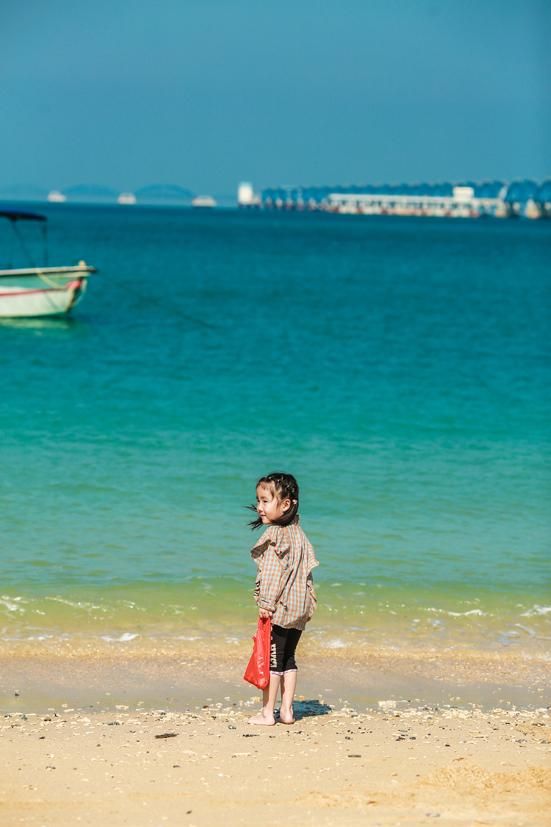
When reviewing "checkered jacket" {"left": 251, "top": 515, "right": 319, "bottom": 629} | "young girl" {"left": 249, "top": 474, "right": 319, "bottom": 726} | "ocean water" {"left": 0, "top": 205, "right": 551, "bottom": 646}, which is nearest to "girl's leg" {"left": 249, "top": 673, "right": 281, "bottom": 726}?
"young girl" {"left": 249, "top": 474, "right": 319, "bottom": 726}

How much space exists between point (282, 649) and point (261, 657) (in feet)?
0.37

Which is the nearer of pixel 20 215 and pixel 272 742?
pixel 272 742

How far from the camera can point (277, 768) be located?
5.52m

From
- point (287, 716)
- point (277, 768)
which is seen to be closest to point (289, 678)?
point (287, 716)

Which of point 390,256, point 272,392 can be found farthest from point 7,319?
point 390,256

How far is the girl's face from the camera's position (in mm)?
5855

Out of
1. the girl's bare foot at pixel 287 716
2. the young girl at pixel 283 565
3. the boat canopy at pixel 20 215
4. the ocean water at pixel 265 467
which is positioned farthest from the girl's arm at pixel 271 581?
the boat canopy at pixel 20 215

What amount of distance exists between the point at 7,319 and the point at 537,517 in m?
20.2

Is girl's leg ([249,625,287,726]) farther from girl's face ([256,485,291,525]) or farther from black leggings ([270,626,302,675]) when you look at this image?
girl's face ([256,485,291,525])

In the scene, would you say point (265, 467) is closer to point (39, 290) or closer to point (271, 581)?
point (271, 581)

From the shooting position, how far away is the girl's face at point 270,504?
5.86 metres

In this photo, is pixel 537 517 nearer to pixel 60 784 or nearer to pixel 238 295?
pixel 60 784

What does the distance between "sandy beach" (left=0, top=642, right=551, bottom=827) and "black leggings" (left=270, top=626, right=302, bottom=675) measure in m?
0.30

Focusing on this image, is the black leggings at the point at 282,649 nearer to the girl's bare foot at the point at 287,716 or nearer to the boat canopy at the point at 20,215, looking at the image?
the girl's bare foot at the point at 287,716
